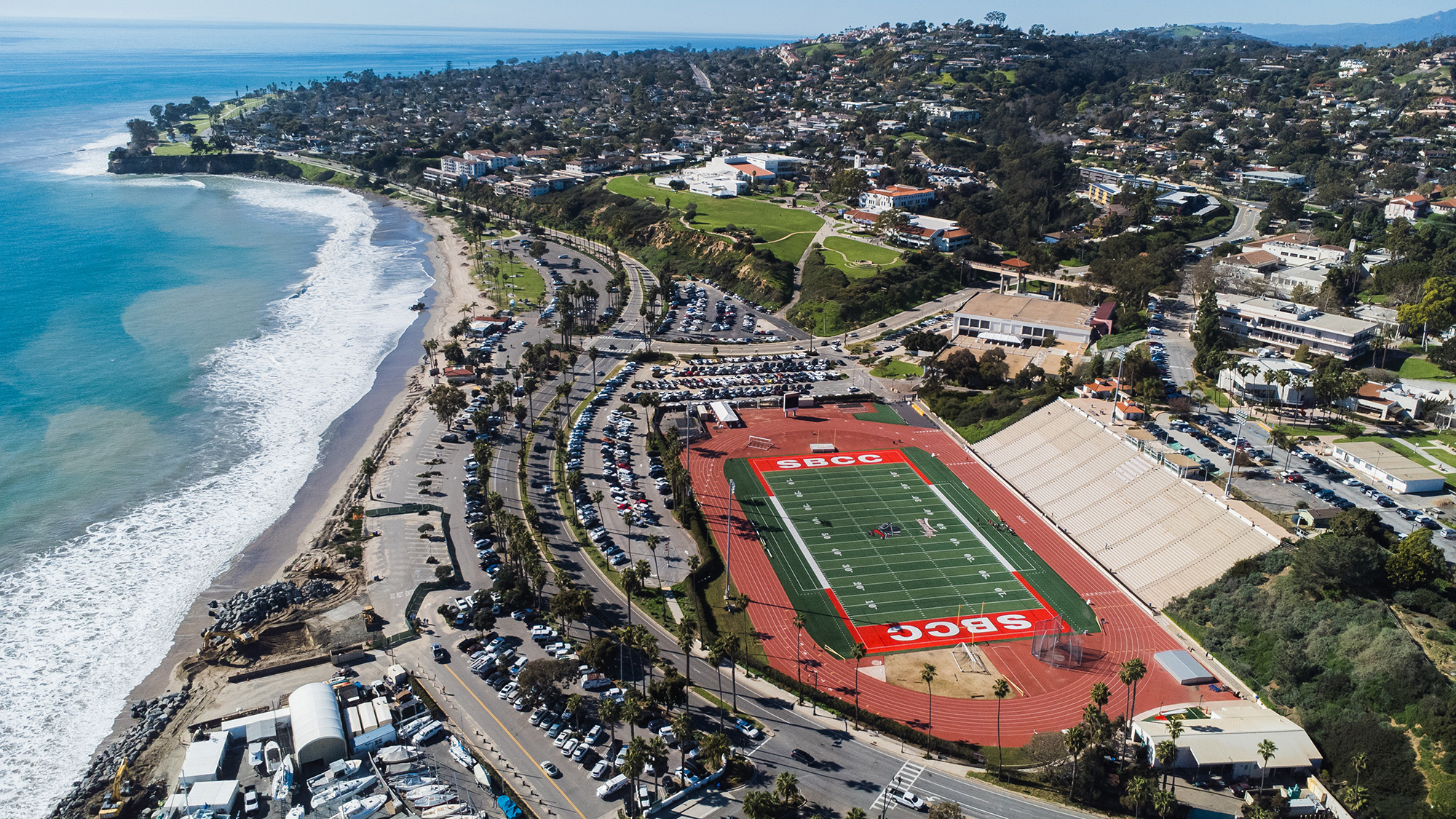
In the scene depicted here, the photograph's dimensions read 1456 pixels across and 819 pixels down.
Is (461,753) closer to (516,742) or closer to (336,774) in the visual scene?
(516,742)

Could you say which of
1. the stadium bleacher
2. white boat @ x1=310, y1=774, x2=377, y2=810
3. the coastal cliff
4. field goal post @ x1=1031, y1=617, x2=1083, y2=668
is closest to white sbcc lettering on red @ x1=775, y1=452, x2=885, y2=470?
the stadium bleacher

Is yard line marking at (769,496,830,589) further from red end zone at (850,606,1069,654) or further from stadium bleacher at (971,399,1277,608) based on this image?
stadium bleacher at (971,399,1277,608)

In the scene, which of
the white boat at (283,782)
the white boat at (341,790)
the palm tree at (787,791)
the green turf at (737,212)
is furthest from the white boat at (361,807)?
the green turf at (737,212)

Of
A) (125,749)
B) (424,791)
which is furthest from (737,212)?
(424,791)

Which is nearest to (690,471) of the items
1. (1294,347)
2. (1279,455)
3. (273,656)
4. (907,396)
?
(907,396)

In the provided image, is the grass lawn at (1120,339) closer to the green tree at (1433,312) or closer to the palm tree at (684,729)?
the green tree at (1433,312)
